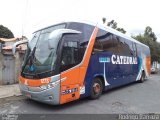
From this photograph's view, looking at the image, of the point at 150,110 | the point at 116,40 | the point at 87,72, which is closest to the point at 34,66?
the point at 87,72

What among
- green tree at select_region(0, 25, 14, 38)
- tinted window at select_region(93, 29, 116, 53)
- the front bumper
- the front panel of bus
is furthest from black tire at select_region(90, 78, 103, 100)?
green tree at select_region(0, 25, 14, 38)

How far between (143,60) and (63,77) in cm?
1011

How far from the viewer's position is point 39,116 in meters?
6.29

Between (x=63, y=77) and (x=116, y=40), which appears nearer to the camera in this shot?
(x=63, y=77)

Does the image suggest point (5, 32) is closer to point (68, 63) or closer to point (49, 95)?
point (68, 63)

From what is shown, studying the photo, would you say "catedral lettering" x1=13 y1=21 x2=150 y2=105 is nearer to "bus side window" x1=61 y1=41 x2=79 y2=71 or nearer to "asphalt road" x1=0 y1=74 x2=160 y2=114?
"bus side window" x1=61 y1=41 x2=79 y2=71

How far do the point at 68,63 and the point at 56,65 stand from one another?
1.90 ft

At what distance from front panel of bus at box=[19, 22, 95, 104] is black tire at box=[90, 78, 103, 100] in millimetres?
963

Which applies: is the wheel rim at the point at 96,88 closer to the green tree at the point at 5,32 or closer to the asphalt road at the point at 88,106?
the asphalt road at the point at 88,106

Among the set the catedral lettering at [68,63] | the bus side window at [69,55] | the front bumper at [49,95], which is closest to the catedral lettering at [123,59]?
the catedral lettering at [68,63]

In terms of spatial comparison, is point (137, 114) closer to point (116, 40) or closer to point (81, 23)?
point (81, 23)

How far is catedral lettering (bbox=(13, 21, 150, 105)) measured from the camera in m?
6.59

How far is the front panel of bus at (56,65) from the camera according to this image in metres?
6.55

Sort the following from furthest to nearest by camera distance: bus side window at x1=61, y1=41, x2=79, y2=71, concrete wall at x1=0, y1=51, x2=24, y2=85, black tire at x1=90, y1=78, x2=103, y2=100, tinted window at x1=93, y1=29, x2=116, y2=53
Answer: concrete wall at x1=0, y1=51, x2=24, y2=85, tinted window at x1=93, y1=29, x2=116, y2=53, black tire at x1=90, y1=78, x2=103, y2=100, bus side window at x1=61, y1=41, x2=79, y2=71
